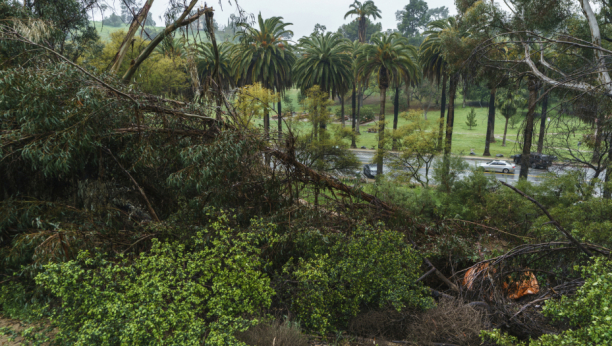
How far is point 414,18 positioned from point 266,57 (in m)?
60.5

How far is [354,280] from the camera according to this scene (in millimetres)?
→ 6023

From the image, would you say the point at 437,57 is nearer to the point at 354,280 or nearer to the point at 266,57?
the point at 266,57

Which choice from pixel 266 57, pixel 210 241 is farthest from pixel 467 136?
pixel 210 241

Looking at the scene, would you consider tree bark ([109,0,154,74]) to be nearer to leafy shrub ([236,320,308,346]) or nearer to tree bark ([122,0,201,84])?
tree bark ([122,0,201,84])

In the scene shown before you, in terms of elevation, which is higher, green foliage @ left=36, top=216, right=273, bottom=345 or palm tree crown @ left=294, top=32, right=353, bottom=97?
palm tree crown @ left=294, top=32, right=353, bottom=97

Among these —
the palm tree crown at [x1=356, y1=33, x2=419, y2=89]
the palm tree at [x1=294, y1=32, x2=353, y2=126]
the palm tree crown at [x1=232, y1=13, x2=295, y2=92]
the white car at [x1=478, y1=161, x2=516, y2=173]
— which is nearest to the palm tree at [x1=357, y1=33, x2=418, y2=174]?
the palm tree crown at [x1=356, y1=33, x2=419, y2=89]

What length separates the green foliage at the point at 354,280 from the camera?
5676 mm

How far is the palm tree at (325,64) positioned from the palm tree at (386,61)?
1.59 meters

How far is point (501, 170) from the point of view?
2930cm

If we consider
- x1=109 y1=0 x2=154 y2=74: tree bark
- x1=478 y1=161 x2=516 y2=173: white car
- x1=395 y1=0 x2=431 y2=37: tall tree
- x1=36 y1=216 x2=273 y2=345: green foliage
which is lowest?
x1=478 y1=161 x2=516 y2=173: white car

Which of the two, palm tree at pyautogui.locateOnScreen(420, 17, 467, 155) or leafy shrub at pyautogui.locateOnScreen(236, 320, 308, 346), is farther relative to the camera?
palm tree at pyautogui.locateOnScreen(420, 17, 467, 155)

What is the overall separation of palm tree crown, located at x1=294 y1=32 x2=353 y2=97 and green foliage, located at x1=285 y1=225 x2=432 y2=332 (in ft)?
71.1

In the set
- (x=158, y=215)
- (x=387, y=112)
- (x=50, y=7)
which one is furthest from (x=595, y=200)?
(x=387, y=112)

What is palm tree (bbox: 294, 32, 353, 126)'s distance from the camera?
2689 centimetres
